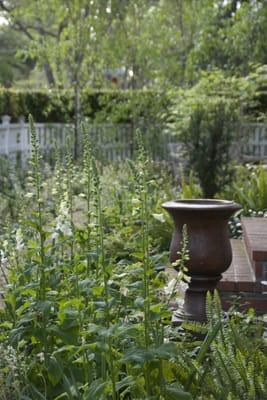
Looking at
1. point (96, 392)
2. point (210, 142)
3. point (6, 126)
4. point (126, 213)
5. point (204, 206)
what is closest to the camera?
point (96, 392)

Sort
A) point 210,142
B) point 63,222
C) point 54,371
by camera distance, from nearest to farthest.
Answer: point 54,371 → point 63,222 → point 210,142

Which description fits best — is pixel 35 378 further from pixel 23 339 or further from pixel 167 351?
pixel 167 351

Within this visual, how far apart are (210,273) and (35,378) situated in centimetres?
140

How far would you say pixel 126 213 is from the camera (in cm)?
719

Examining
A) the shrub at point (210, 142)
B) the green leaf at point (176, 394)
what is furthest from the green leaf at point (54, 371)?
the shrub at point (210, 142)

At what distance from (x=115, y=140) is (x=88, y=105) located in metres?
1.00

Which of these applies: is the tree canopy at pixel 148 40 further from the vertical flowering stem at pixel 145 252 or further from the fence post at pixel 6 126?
the vertical flowering stem at pixel 145 252

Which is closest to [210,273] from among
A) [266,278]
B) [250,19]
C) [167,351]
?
[266,278]

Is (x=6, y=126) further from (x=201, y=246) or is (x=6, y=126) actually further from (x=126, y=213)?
(x=201, y=246)

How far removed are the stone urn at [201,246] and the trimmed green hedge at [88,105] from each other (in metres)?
10.7

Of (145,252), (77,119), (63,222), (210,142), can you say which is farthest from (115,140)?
(145,252)

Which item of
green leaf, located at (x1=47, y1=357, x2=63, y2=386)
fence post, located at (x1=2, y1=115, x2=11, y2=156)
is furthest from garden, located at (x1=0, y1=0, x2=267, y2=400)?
fence post, located at (x1=2, y1=115, x2=11, y2=156)

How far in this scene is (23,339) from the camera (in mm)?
3016

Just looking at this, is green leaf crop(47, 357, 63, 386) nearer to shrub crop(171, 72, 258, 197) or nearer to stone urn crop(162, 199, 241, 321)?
stone urn crop(162, 199, 241, 321)
